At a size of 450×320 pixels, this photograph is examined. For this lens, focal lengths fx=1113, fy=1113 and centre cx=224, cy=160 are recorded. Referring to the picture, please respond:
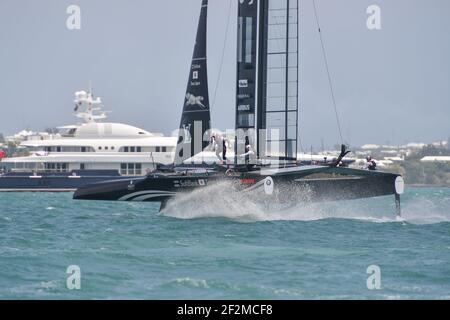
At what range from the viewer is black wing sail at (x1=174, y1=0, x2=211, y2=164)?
105 ft

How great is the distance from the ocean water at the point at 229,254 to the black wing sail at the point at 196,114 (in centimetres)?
244

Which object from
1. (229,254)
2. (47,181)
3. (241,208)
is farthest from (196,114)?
(47,181)

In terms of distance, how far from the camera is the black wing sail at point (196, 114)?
31969 mm

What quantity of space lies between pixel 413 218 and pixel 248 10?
23.5 ft

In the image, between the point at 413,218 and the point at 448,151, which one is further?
the point at 448,151

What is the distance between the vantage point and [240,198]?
27812mm

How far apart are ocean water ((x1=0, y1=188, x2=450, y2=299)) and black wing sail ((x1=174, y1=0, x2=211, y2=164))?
2445 mm

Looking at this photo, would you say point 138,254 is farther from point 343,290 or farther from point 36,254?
point 343,290

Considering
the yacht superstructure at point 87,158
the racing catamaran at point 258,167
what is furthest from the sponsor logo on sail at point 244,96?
the yacht superstructure at point 87,158

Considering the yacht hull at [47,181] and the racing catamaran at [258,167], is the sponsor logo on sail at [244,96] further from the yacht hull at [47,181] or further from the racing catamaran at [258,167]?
the yacht hull at [47,181]

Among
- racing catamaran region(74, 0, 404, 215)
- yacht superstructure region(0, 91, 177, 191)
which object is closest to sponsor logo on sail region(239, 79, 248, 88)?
racing catamaran region(74, 0, 404, 215)

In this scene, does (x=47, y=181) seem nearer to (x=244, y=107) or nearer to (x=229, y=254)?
(x=244, y=107)

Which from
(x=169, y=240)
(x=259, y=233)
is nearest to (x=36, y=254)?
(x=169, y=240)

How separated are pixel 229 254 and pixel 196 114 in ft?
39.1
